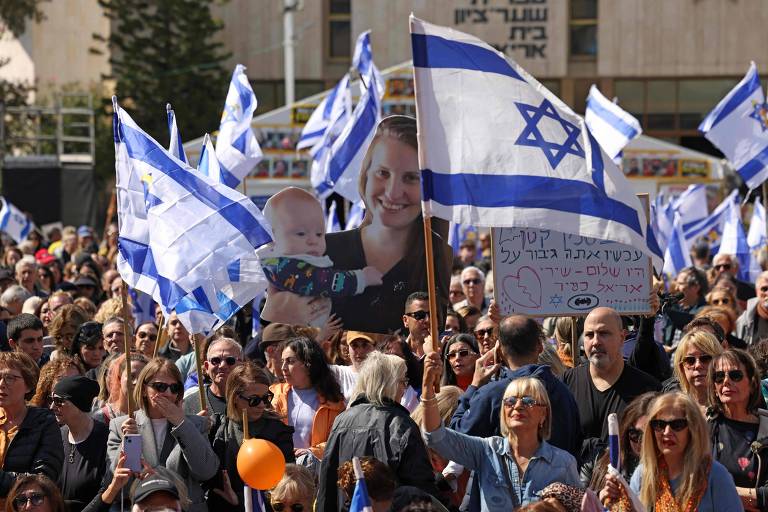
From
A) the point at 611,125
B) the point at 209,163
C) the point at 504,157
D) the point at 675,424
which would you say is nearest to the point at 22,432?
the point at 504,157

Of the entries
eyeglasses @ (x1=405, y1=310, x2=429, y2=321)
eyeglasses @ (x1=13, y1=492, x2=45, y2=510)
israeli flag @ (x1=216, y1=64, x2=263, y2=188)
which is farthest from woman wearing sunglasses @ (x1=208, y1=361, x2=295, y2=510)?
israeli flag @ (x1=216, y1=64, x2=263, y2=188)

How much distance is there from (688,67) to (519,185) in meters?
41.0

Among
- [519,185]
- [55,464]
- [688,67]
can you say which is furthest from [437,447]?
[688,67]

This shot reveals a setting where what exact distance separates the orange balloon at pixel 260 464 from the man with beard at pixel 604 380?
1.91 meters

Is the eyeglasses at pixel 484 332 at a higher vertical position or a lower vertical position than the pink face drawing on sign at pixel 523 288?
lower

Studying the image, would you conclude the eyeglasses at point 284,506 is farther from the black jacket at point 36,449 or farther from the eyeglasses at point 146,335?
the eyeglasses at point 146,335

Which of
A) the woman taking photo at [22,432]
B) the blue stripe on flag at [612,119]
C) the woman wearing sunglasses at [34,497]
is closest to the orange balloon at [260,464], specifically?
the woman wearing sunglasses at [34,497]

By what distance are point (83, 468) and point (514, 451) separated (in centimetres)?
212

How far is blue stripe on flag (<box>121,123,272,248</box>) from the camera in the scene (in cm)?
814

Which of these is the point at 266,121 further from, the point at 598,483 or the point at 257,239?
the point at 598,483

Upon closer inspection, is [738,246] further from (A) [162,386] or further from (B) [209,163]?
(A) [162,386]

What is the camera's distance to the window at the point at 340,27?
47.4 m

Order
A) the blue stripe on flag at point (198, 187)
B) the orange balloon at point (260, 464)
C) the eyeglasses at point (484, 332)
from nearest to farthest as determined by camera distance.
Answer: the orange balloon at point (260, 464) → the blue stripe on flag at point (198, 187) → the eyeglasses at point (484, 332)

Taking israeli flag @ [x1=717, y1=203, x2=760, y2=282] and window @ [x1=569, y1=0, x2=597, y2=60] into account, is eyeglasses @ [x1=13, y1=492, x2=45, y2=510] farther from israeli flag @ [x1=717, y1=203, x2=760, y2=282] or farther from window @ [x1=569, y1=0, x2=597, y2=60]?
window @ [x1=569, y1=0, x2=597, y2=60]
